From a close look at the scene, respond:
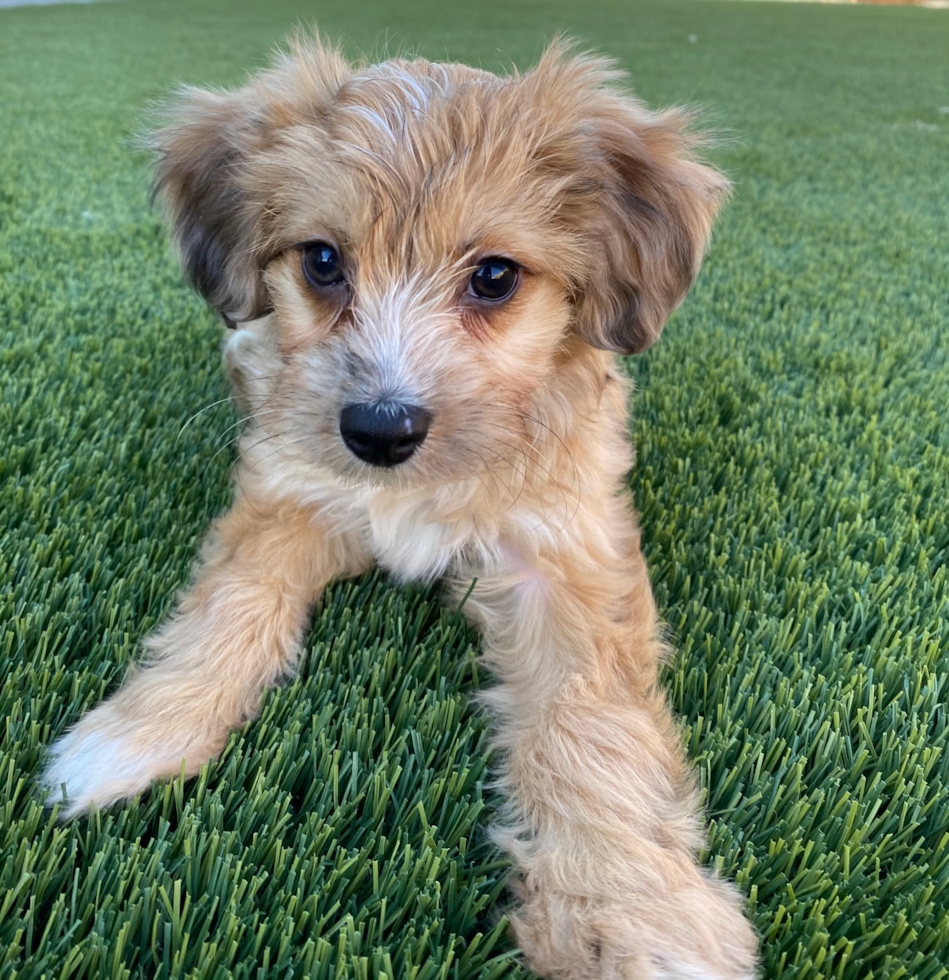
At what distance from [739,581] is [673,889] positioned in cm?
86

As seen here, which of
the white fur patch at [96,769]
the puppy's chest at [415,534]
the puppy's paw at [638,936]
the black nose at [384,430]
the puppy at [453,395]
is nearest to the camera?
the puppy's paw at [638,936]

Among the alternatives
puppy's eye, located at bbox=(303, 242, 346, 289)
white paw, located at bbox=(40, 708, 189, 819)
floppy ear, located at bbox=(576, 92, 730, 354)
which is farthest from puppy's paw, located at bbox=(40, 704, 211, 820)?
floppy ear, located at bbox=(576, 92, 730, 354)

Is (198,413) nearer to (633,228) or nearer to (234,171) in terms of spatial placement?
(234,171)

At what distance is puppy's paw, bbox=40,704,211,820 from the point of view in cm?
133

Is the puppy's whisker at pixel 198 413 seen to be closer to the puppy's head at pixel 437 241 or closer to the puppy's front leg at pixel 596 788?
the puppy's head at pixel 437 241

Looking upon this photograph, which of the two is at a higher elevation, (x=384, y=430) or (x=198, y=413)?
(x=384, y=430)

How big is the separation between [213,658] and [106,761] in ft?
0.98

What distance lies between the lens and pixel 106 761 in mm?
1384

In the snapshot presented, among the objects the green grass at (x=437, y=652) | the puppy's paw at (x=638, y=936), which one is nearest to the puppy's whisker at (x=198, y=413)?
the green grass at (x=437, y=652)

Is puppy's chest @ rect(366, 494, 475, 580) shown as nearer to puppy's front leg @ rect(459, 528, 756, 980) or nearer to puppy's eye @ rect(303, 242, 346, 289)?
puppy's front leg @ rect(459, 528, 756, 980)

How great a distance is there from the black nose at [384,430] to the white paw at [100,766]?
0.65 meters

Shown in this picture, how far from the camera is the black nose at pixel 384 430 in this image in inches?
62.4

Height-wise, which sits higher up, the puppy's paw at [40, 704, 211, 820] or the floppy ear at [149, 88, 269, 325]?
the floppy ear at [149, 88, 269, 325]

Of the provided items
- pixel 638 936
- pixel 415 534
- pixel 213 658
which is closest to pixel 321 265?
pixel 415 534
